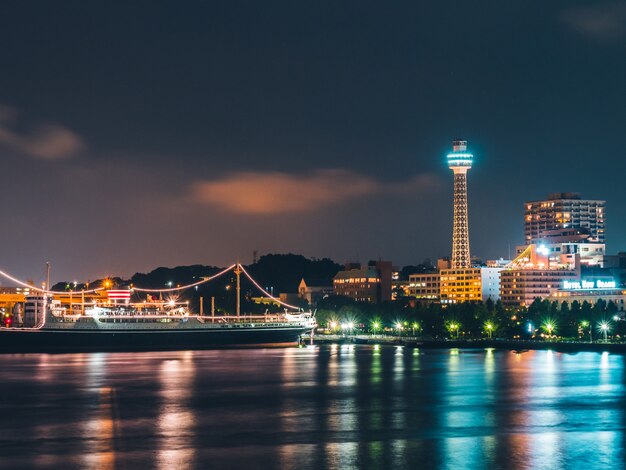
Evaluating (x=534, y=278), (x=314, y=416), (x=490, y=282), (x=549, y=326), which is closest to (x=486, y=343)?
(x=549, y=326)

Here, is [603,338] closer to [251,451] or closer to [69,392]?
[69,392]

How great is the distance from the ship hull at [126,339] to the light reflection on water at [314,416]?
37922 millimetres

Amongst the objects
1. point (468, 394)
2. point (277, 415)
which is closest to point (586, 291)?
point (468, 394)

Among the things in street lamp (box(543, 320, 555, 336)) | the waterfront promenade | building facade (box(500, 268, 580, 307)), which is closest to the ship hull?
the waterfront promenade

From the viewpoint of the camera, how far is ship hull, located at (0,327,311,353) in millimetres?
120812

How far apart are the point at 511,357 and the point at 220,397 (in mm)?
45878

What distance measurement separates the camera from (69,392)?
2347 inches

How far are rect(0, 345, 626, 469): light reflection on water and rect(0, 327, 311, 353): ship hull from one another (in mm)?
37922

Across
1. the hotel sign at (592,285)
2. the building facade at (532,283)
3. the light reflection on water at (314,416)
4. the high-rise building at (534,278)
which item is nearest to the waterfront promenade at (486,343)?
the light reflection on water at (314,416)

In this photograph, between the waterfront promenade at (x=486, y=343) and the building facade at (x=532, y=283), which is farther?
the building facade at (x=532, y=283)

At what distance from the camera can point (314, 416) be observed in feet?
160

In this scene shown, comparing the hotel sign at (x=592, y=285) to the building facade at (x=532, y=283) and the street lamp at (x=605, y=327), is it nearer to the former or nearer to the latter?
the building facade at (x=532, y=283)

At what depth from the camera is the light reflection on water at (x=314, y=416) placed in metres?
37.0

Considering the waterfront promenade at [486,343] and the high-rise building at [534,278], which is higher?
the high-rise building at [534,278]
